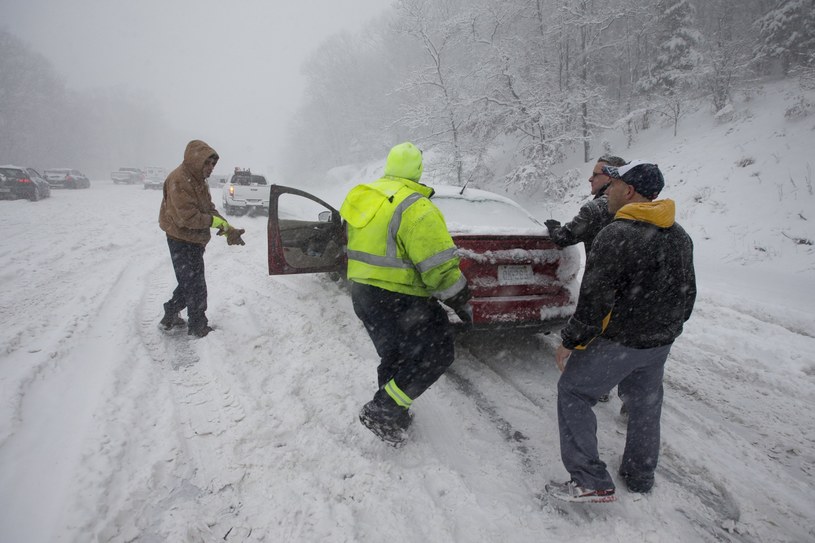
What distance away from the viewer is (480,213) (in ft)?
12.4

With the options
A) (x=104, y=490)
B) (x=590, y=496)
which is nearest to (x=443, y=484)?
(x=590, y=496)

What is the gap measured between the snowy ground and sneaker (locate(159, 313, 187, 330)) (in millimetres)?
91

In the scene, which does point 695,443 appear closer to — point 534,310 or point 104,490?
point 534,310

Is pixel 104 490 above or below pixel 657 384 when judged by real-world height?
below

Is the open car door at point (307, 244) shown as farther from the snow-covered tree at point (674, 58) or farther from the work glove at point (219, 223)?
the snow-covered tree at point (674, 58)

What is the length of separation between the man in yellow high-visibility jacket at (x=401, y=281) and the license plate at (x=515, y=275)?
0.88m

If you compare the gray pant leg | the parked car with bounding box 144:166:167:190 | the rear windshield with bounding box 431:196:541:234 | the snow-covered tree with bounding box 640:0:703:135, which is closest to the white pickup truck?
the rear windshield with bounding box 431:196:541:234

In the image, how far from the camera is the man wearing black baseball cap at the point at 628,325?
1.77 m

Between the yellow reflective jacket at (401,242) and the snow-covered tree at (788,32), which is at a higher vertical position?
the snow-covered tree at (788,32)

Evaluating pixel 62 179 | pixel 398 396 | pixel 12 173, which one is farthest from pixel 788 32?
pixel 62 179

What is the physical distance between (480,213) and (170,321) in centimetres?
329

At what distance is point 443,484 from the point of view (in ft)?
6.80

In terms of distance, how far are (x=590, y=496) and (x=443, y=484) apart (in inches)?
28.8

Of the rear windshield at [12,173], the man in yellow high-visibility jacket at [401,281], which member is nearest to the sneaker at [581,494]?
the man in yellow high-visibility jacket at [401,281]
